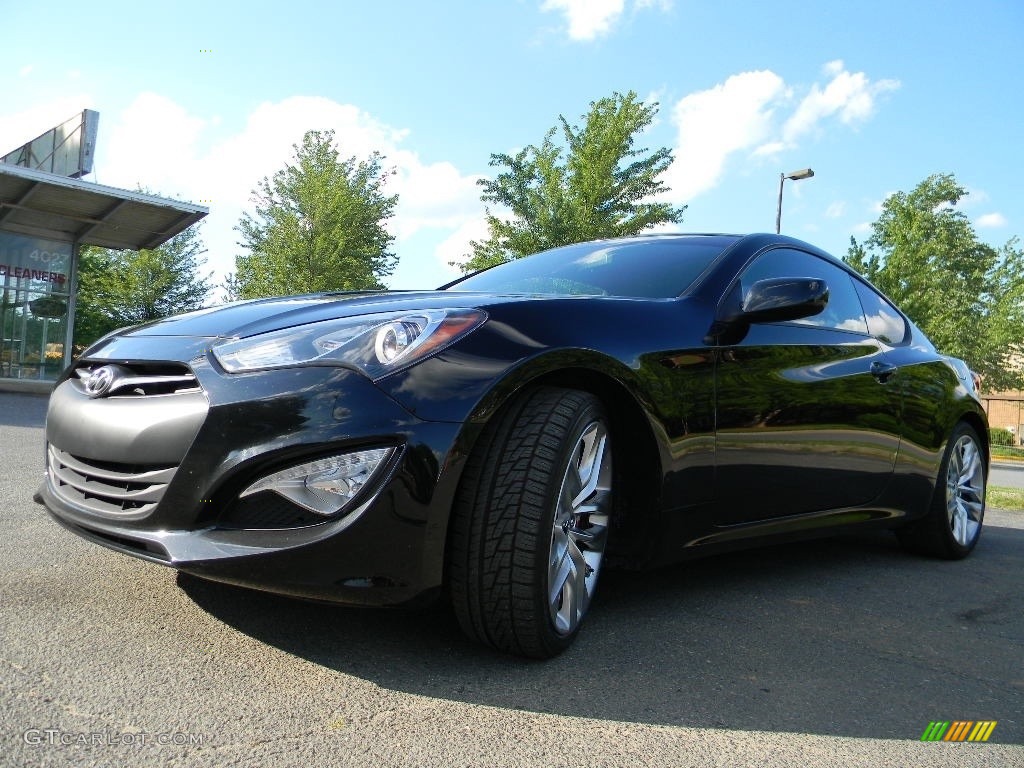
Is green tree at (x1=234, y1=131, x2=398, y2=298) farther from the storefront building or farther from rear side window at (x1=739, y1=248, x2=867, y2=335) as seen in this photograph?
rear side window at (x1=739, y1=248, x2=867, y2=335)

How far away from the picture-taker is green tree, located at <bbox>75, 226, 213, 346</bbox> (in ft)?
108

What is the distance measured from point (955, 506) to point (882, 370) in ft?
3.79

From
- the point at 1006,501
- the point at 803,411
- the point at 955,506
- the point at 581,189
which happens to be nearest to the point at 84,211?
the point at 581,189

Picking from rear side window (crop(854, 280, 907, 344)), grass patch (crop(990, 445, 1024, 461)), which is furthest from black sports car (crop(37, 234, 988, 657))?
grass patch (crop(990, 445, 1024, 461))

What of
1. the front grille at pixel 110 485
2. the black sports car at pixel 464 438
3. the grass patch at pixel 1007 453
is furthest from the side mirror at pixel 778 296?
the grass patch at pixel 1007 453

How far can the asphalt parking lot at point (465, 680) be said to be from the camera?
1.76 metres

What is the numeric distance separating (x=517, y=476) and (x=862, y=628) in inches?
58.8

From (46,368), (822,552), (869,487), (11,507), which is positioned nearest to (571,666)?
(869,487)

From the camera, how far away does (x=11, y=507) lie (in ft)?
12.8

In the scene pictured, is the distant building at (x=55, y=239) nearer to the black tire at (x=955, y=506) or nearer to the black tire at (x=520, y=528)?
the black tire at (x=955, y=506)

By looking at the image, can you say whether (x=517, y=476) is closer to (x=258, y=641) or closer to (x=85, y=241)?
(x=258, y=641)

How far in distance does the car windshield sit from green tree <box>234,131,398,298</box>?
16.2 m

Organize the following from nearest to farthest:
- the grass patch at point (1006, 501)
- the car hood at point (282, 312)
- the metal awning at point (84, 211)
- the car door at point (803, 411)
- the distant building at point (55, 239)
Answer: the car hood at point (282, 312)
the car door at point (803, 411)
the grass patch at point (1006, 501)
the metal awning at point (84, 211)
the distant building at point (55, 239)

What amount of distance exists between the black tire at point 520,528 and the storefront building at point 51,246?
52.9 ft
